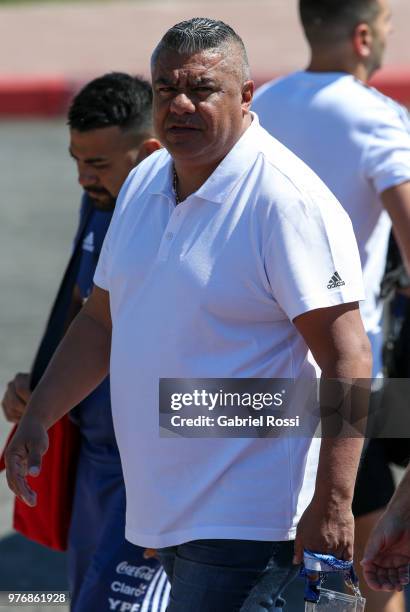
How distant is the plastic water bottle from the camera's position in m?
2.67

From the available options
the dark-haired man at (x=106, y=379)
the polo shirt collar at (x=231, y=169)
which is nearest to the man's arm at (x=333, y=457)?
the polo shirt collar at (x=231, y=169)

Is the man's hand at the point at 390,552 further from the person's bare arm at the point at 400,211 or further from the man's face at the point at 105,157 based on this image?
the man's face at the point at 105,157

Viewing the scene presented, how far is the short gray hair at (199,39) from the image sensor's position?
282 centimetres

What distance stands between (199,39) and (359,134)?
92 cm

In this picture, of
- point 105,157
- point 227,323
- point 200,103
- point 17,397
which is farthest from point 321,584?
point 105,157

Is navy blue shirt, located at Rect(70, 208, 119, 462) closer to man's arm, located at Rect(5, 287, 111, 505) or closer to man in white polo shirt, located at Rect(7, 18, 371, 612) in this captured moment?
man's arm, located at Rect(5, 287, 111, 505)

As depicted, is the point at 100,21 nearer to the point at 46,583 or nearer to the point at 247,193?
the point at 46,583

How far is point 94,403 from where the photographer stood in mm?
3631

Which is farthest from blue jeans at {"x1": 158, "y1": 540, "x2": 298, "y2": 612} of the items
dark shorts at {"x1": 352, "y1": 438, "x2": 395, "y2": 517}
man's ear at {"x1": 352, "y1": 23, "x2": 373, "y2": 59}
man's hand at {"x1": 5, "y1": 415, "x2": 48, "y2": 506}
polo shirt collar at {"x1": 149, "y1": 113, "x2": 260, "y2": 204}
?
man's ear at {"x1": 352, "y1": 23, "x2": 373, "y2": 59}

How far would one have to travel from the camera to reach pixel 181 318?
2787 millimetres

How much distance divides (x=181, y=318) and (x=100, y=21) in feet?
46.3

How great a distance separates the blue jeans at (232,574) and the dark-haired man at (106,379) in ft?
2.13

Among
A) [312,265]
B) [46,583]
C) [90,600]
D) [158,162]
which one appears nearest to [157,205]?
[158,162]

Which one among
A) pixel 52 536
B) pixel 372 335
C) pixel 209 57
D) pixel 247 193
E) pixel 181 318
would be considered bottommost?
pixel 52 536
